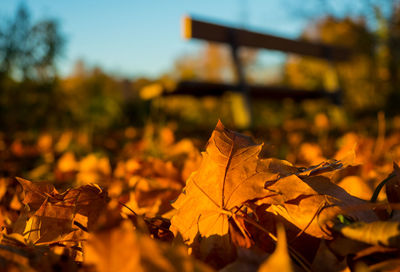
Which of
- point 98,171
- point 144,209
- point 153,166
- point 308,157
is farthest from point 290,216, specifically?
point 308,157

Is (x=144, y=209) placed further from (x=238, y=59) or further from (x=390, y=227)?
(x=238, y=59)

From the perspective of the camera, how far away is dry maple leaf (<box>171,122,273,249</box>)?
1.91ft

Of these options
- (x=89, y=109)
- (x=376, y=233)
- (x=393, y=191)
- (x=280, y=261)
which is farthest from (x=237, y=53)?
(x=280, y=261)

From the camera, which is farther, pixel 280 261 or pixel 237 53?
pixel 237 53

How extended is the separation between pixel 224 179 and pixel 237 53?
19.2 feet

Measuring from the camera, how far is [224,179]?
59 centimetres

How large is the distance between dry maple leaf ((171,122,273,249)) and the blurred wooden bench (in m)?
4.44

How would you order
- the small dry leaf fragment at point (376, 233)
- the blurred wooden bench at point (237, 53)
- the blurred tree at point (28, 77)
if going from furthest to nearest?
the blurred wooden bench at point (237, 53) → the blurred tree at point (28, 77) → the small dry leaf fragment at point (376, 233)

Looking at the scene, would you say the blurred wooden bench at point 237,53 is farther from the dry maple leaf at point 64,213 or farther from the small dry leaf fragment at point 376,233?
the small dry leaf fragment at point 376,233

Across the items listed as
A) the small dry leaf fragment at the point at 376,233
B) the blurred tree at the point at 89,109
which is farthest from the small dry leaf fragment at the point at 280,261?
the blurred tree at the point at 89,109

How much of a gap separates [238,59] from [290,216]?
5865mm

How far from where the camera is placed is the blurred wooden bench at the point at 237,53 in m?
5.53

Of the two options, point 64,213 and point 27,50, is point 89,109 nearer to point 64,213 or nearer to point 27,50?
point 27,50

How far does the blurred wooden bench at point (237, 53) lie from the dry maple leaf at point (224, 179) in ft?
14.6
